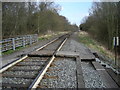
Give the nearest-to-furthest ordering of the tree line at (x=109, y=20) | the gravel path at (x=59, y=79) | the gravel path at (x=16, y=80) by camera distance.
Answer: the gravel path at (x=59, y=79)
the gravel path at (x=16, y=80)
the tree line at (x=109, y=20)

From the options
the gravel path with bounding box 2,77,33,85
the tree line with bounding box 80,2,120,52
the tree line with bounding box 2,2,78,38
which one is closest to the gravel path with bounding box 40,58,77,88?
the gravel path with bounding box 2,77,33,85

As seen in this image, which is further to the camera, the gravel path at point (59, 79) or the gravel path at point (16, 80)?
the gravel path at point (16, 80)

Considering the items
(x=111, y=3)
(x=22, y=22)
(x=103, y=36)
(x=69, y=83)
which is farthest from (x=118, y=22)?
(x=69, y=83)

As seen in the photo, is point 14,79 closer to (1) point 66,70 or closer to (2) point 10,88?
(2) point 10,88

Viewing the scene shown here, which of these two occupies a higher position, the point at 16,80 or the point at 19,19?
the point at 19,19

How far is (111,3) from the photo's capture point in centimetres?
2359

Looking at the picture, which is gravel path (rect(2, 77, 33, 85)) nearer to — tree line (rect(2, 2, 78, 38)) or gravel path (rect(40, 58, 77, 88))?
gravel path (rect(40, 58, 77, 88))

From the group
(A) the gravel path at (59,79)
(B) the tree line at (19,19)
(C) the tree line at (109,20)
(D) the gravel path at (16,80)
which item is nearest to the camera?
(A) the gravel path at (59,79)

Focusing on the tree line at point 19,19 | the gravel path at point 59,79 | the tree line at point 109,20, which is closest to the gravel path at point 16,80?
the gravel path at point 59,79

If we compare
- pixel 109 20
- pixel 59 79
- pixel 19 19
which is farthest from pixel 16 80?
pixel 109 20

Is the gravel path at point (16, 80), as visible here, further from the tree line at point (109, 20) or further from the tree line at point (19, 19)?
the tree line at point (109, 20)

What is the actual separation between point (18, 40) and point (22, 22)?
10.4 m

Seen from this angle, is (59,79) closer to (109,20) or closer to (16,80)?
(16,80)

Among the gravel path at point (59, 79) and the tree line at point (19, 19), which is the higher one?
the tree line at point (19, 19)
